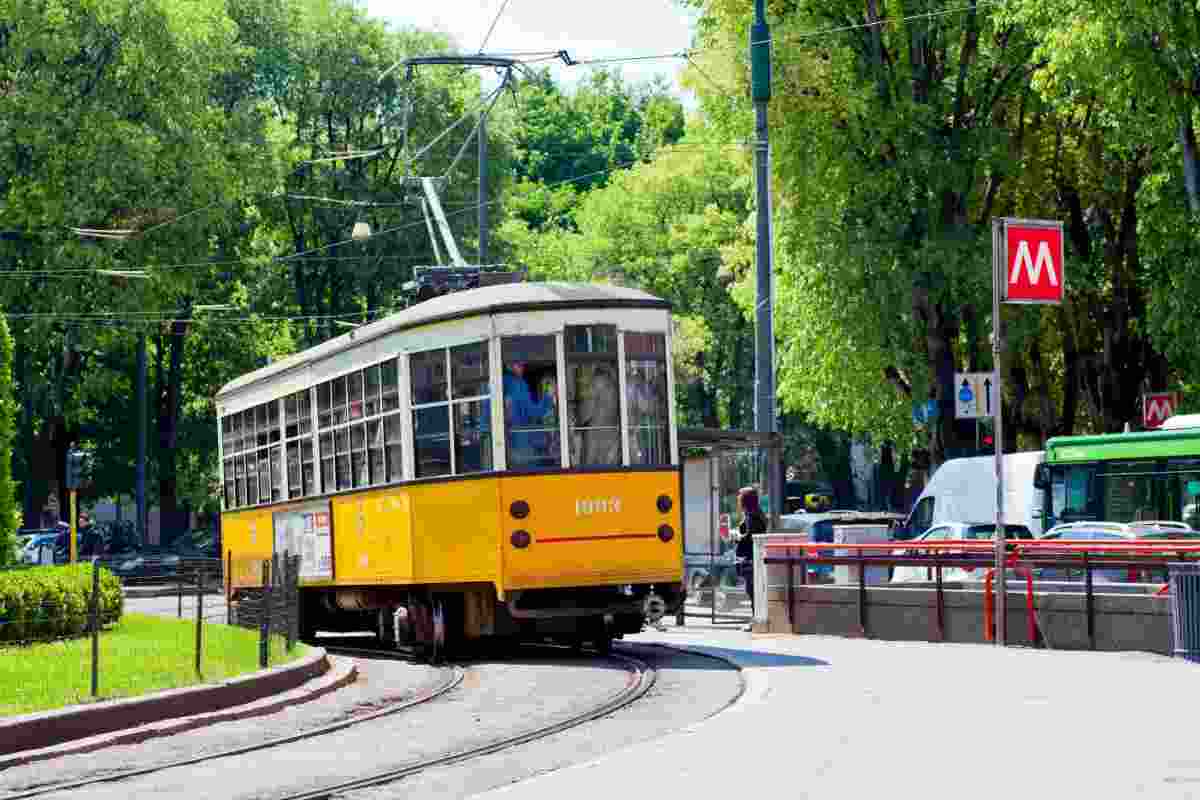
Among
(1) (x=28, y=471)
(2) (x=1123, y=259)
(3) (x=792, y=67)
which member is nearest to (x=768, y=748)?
(3) (x=792, y=67)

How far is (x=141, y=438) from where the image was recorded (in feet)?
192

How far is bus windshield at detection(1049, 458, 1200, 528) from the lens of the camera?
32344 mm

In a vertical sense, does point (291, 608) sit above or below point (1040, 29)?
below

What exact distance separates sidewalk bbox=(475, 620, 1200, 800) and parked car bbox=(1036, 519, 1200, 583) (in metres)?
0.86

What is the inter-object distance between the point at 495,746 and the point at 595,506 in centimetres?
736

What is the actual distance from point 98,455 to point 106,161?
1569cm

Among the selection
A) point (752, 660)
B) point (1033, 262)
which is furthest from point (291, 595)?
point (1033, 262)

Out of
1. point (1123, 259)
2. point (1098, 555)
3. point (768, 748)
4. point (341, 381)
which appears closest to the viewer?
point (768, 748)

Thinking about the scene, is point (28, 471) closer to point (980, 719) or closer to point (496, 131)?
point (496, 131)

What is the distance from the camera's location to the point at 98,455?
66.9 metres

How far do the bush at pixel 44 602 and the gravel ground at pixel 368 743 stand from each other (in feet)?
11.1

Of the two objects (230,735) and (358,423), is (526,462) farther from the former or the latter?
(230,735)

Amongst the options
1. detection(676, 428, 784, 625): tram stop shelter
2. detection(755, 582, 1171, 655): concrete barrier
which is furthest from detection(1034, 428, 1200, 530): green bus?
detection(755, 582, 1171, 655): concrete barrier

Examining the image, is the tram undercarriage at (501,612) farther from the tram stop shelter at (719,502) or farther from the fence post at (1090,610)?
the tram stop shelter at (719,502)
